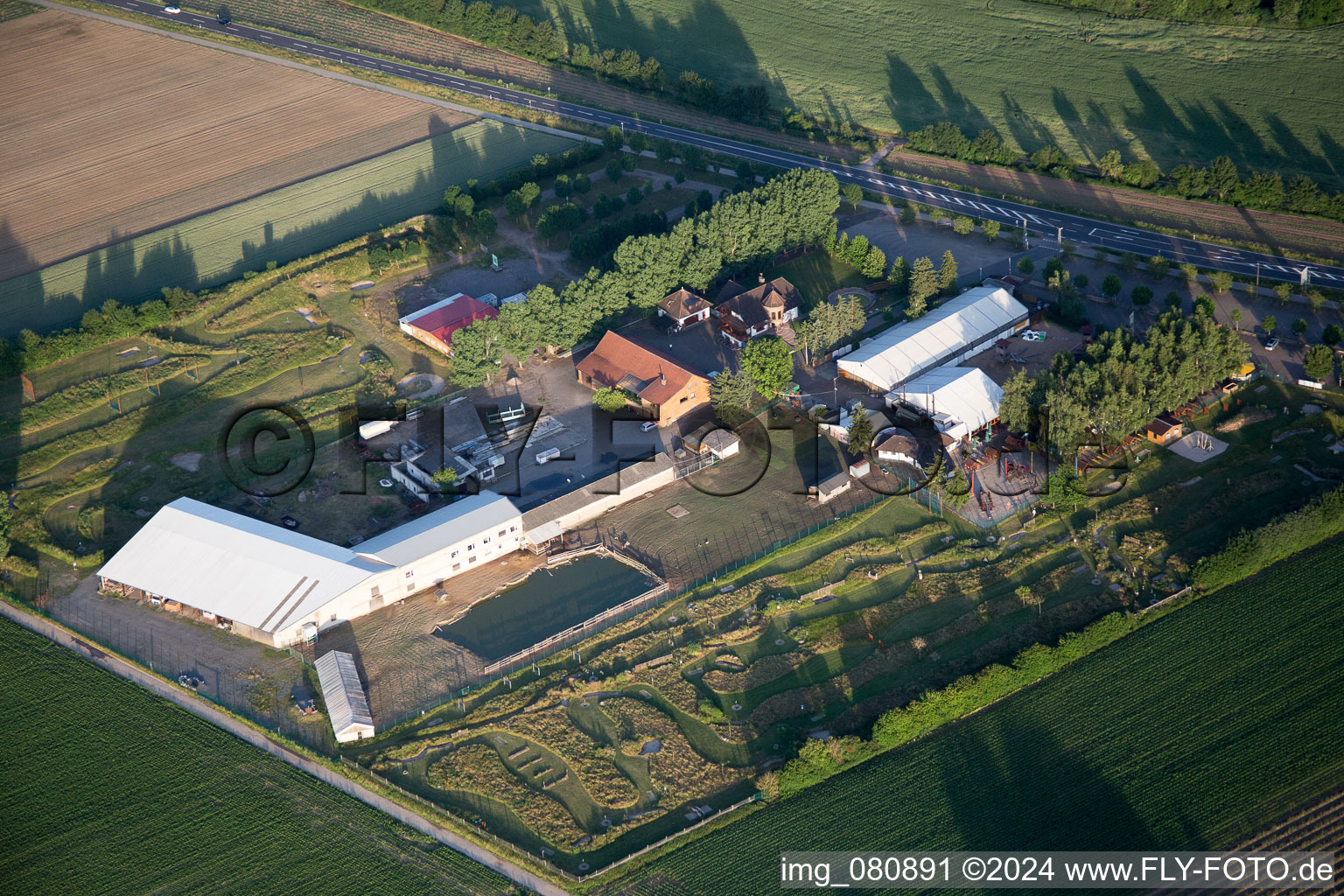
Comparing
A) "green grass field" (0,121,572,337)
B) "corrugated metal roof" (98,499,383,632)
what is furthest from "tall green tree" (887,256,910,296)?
"corrugated metal roof" (98,499,383,632)

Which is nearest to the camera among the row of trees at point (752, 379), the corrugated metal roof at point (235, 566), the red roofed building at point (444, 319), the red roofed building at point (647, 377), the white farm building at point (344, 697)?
the white farm building at point (344, 697)

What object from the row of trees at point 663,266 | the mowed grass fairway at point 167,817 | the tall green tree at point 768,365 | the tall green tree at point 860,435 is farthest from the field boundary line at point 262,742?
the tall green tree at point 768,365

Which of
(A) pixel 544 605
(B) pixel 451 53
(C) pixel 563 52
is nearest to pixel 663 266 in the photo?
(A) pixel 544 605

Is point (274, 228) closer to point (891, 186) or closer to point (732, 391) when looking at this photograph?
point (732, 391)

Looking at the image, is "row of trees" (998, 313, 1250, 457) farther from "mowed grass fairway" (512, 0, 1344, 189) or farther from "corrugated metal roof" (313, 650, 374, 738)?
"corrugated metal roof" (313, 650, 374, 738)

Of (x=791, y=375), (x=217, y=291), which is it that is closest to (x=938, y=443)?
(x=791, y=375)

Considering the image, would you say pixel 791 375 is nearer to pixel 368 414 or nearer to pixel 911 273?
pixel 911 273

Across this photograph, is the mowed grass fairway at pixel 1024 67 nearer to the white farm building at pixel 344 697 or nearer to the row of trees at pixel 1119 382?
the row of trees at pixel 1119 382
